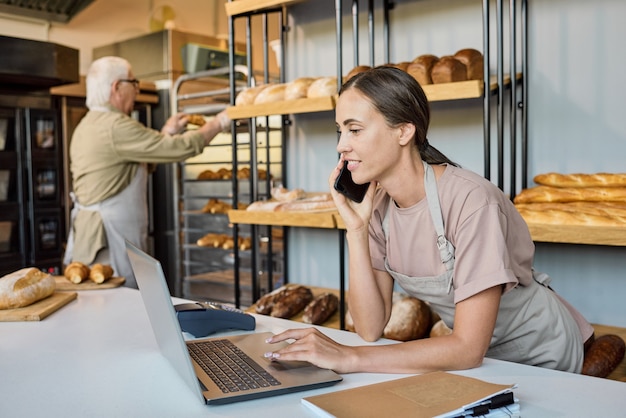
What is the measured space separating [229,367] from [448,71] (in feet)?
4.91

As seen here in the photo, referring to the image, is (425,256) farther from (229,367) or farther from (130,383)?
(130,383)

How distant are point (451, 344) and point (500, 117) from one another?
133 cm

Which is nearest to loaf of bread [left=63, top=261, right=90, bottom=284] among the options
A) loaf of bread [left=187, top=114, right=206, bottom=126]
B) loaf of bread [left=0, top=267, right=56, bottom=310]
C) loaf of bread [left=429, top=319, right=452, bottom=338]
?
loaf of bread [left=0, top=267, right=56, bottom=310]

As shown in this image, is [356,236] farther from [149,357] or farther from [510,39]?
[510,39]

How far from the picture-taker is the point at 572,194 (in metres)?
2.16

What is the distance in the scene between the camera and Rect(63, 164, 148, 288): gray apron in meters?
3.35

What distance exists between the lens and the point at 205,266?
14.6 feet

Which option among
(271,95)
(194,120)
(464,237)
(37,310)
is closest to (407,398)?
(464,237)

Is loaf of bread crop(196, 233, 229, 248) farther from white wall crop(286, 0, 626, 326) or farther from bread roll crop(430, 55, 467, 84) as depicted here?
bread roll crop(430, 55, 467, 84)

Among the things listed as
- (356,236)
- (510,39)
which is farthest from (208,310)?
(510,39)

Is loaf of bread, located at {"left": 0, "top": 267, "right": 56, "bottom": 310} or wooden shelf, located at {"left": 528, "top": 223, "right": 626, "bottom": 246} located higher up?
wooden shelf, located at {"left": 528, "top": 223, "right": 626, "bottom": 246}

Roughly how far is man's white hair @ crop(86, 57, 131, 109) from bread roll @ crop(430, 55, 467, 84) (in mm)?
1845

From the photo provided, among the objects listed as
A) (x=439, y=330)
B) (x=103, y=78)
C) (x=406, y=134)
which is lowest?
(x=439, y=330)

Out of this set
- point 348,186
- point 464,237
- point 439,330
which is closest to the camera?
point 464,237
